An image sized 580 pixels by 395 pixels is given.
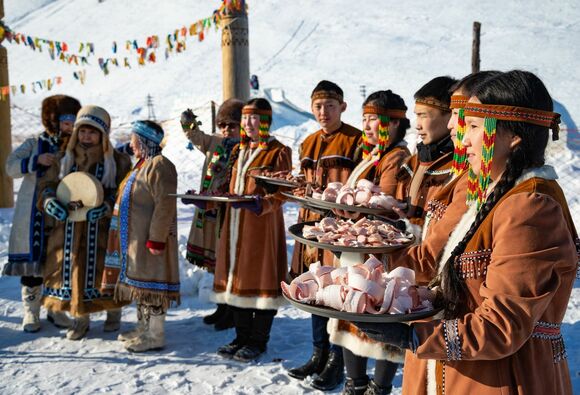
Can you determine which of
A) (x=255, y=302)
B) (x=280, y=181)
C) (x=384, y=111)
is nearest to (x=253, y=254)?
(x=255, y=302)

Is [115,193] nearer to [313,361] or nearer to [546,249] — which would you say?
[313,361]

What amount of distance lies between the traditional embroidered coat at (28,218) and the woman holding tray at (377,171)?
2.87 meters

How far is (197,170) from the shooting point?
1720 cm

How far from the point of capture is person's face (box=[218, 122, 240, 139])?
17.6 feet

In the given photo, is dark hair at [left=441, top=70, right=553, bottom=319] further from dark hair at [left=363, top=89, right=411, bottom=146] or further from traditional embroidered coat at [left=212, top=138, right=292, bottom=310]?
traditional embroidered coat at [left=212, top=138, right=292, bottom=310]

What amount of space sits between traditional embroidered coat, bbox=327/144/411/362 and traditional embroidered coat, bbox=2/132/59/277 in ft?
9.37

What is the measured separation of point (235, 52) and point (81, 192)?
3.58m

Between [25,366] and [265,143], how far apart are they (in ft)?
8.26

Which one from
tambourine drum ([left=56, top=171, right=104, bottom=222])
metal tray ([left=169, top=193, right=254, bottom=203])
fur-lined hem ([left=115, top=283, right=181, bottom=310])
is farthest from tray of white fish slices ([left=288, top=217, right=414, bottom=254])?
tambourine drum ([left=56, top=171, right=104, bottom=222])

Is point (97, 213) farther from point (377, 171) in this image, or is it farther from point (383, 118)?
point (383, 118)

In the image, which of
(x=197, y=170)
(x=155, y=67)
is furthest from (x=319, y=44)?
(x=197, y=170)

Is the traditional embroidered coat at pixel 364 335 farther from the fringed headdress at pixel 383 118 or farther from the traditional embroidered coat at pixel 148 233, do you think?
the traditional embroidered coat at pixel 148 233

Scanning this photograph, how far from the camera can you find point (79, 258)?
15.9ft

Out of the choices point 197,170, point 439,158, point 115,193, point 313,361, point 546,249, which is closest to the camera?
point 546,249
